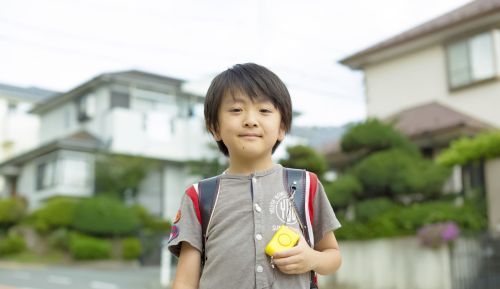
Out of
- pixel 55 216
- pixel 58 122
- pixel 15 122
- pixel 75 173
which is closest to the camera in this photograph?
pixel 55 216

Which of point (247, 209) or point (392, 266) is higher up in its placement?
point (247, 209)

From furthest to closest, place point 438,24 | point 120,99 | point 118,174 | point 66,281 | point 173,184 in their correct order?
point 173,184 → point 120,99 → point 118,174 → point 438,24 → point 66,281

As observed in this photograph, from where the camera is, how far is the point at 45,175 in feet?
94.5

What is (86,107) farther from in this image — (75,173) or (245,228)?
(245,228)

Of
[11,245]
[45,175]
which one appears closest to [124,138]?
[45,175]

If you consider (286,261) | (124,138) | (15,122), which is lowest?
(286,261)

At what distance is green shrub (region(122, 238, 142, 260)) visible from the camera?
23500 mm

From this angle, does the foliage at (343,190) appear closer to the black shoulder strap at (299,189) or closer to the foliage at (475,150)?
the foliage at (475,150)

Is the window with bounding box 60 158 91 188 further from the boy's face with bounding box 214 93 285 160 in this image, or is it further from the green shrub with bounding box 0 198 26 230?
the boy's face with bounding box 214 93 285 160

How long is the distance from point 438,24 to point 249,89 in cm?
1452

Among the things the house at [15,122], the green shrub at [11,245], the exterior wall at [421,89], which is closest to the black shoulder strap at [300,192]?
the exterior wall at [421,89]

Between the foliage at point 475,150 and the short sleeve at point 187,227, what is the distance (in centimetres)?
1081

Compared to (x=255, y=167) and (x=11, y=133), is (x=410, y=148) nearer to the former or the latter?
(x=255, y=167)

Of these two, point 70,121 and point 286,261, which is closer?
point 286,261
